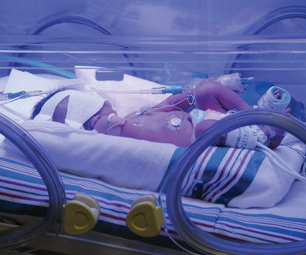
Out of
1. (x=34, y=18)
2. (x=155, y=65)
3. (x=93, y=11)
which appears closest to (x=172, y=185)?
(x=155, y=65)

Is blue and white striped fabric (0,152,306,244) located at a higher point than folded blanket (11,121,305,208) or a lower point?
lower

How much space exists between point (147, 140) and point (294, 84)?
87 centimetres

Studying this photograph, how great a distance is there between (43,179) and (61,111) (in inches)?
19.6

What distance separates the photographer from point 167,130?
3.67ft

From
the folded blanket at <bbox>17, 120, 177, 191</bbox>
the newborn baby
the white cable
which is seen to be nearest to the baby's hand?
the newborn baby

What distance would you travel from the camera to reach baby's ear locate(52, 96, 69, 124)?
1.16 metres

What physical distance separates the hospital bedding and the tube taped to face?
1.01 feet

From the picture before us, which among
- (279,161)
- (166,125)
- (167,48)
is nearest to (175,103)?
(166,125)

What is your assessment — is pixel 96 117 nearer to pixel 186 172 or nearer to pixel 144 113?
pixel 144 113

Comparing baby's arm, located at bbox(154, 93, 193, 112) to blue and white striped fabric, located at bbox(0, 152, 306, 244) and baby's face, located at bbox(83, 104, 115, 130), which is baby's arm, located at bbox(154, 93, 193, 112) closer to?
baby's face, located at bbox(83, 104, 115, 130)

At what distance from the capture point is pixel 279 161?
2.81 ft

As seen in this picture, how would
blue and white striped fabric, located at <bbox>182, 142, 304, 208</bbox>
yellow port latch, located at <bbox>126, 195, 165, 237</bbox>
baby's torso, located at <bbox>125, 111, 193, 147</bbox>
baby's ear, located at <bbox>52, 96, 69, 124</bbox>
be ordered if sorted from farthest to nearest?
baby's ear, located at <bbox>52, 96, 69, 124</bbox>, baby's torso, located at <bbox>125, 111, 193, 147</bbox>, blue and white striped fabric, located at <bbox>182, 142, 304, 208</bbox>, yellow port latch, located at <bbox>126, 195, 165, 237</bbox>

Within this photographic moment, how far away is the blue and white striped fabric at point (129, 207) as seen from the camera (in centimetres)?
77

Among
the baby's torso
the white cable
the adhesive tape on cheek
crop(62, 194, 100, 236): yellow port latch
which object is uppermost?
the baby's torso
